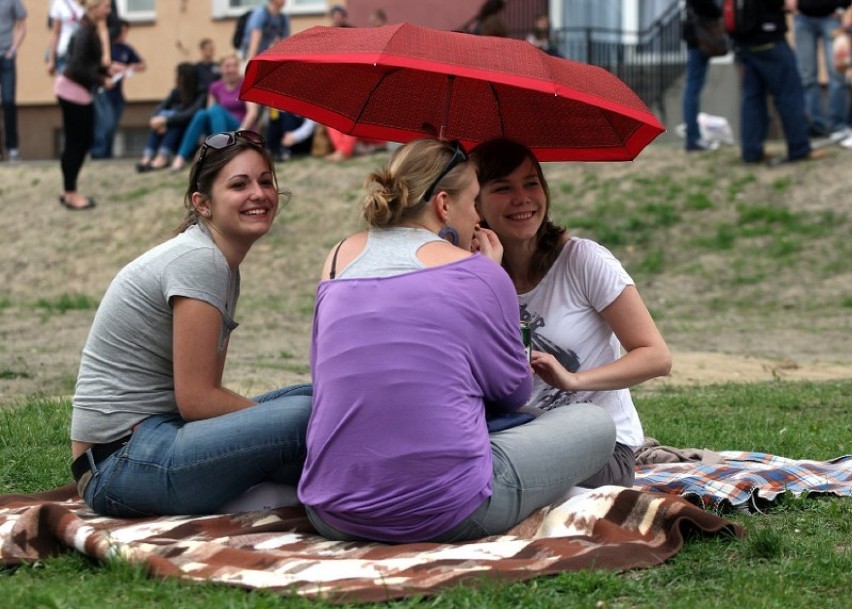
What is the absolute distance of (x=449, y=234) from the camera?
4633 mm

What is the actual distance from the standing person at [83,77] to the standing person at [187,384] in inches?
424

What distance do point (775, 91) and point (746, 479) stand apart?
9735mm

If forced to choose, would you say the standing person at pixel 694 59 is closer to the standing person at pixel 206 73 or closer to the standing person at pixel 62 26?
the standing person at pixel 206 73

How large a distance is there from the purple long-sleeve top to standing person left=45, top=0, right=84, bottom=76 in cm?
1514

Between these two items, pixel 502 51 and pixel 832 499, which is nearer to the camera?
pixel 502 51

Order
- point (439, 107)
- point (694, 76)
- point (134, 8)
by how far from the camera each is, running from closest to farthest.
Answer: point (439, 107), point (694, 76), point (134, 8)

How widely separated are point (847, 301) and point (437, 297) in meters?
9.48

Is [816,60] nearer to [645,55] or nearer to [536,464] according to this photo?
[645,55]

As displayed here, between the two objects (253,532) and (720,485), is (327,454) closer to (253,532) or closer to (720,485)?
(253,532)

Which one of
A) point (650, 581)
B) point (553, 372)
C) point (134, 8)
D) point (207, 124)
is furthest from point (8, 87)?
point (650, 581)

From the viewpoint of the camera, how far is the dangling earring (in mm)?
4621

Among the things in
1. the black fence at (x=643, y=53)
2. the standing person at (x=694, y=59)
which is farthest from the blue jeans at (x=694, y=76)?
the black fence at (x=643, y=53)

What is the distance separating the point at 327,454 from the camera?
4.44m

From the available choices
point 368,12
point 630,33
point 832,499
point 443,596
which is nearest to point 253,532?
point 443,596
